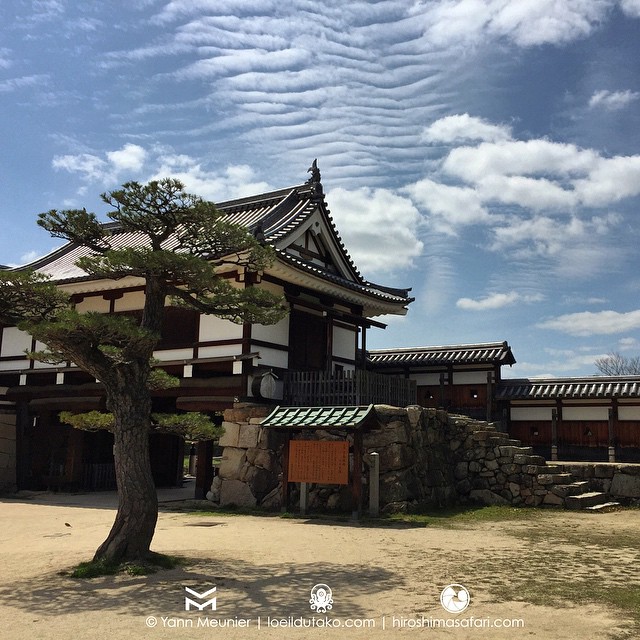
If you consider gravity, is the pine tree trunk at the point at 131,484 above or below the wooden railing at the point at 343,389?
below

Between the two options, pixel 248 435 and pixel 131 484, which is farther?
pixel 248 435

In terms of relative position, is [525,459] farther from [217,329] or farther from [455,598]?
[455,598]

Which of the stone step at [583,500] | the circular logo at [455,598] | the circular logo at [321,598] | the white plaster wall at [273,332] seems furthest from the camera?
the white plaster wall at [273,332]

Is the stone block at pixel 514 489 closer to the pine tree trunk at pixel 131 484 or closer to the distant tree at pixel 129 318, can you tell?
the distant tree at pixel 129 318

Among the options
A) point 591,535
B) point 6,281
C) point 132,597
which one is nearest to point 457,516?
point 591,535

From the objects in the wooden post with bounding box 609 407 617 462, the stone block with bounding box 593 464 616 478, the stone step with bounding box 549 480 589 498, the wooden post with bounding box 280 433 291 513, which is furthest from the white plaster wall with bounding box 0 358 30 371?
the wooden post with bounding box 609 407 617 462

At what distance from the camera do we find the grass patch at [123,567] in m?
8.63

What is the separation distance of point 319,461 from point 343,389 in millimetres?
3158

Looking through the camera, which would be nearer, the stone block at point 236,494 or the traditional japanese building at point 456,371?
the stone block at point 236,494

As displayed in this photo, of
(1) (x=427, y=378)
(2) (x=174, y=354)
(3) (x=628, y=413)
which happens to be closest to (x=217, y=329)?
(2) (x=174, y=354)

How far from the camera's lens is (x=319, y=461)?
1430 centimetres

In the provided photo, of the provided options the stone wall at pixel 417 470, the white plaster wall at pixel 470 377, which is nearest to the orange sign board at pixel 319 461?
the stone wall at pixel 417 470

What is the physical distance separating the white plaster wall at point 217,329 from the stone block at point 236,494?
3.90m

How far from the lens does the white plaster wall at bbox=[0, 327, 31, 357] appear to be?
22216 millimetres
